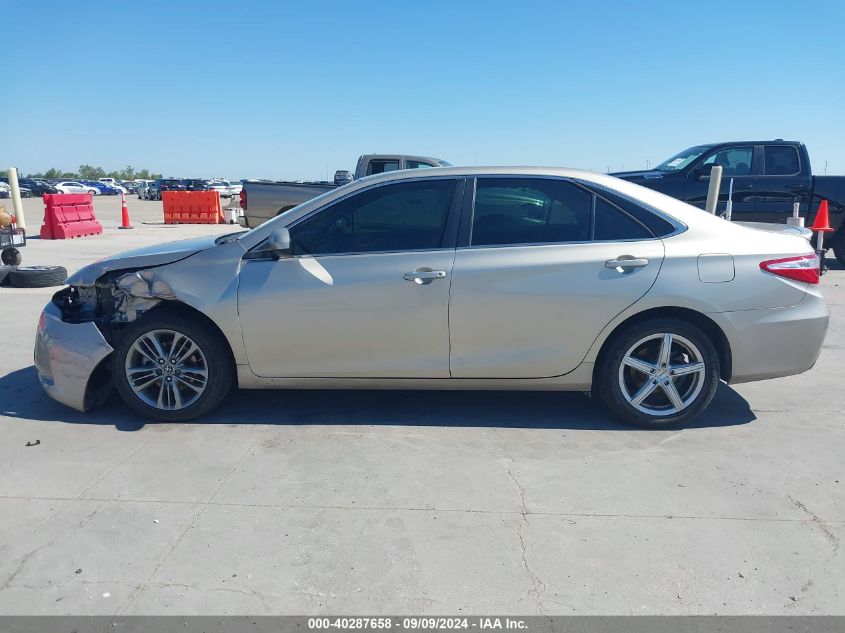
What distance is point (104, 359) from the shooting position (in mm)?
4641

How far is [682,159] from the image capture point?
40.3ft

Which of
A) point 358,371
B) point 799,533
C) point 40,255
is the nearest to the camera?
point 799,533

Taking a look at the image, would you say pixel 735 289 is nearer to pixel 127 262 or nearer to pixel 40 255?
pixel 127 262

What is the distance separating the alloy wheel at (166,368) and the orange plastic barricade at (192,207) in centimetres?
2196

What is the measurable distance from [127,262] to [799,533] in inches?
172

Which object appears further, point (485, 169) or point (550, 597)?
point (485, 169)

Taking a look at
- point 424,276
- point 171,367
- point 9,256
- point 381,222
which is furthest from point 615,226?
point 9,256

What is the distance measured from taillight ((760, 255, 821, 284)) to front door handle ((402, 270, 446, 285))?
210cm

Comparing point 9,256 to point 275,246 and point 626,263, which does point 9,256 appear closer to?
point 275,246

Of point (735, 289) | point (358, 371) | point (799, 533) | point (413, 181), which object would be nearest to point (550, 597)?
point (799, 533)

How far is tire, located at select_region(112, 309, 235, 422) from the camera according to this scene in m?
4.55

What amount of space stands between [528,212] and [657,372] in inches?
53.6

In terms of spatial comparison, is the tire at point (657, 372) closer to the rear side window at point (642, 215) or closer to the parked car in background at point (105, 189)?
the rear side window at point (642, 215)

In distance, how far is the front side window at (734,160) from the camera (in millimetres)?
11844
